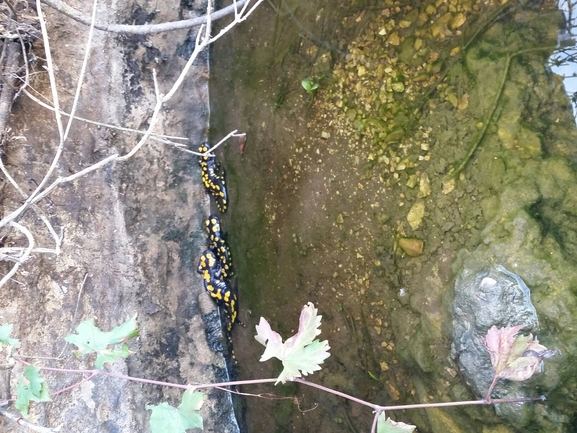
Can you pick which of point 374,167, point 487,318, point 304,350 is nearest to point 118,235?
point 374,167

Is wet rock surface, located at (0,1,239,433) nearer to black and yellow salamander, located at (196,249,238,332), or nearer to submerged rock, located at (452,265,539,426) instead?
black and yellow salamander, located at (196,249,238,332)

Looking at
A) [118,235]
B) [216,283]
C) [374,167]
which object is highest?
[374,167]

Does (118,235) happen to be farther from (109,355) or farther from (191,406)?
(191,406)

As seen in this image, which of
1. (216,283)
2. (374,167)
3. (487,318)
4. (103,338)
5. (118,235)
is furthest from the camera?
(216,283)

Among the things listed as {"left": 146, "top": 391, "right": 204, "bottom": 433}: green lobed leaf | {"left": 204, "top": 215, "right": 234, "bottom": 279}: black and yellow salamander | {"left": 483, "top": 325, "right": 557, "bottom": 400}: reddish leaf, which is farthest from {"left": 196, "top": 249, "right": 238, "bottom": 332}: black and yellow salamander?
{"left": 483, "top": 325, "right": 557, "bottom": 400}: reddish leaf

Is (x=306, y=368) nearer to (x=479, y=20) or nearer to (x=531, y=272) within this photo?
(x=531, y=272)

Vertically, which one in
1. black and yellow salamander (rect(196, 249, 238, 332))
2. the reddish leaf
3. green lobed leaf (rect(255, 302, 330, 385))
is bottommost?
black and yellow salamander (rect(196, 249, 238, 332))

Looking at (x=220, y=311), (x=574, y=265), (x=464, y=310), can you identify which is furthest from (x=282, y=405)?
(x=574, y=265)

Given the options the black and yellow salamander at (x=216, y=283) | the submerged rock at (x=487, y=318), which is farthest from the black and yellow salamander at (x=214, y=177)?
the submerged rock at (x=487, y=318)
